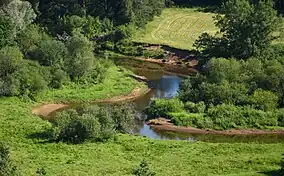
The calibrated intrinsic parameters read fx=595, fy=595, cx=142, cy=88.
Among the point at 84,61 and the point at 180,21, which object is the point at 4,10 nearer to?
the point at 84,61

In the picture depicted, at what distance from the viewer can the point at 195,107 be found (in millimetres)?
66625

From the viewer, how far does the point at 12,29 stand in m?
78.5

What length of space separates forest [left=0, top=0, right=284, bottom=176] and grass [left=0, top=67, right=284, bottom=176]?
90mm

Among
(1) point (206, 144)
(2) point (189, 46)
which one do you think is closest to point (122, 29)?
(2) point (189, 46)

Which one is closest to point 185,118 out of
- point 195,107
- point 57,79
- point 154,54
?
point 195,107

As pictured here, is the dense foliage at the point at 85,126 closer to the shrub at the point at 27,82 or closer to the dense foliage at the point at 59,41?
the shrub at the point at 27,82

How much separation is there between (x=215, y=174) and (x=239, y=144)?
418 inches

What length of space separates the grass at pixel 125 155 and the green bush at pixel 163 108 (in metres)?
9.97

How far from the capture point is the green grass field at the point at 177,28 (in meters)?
103

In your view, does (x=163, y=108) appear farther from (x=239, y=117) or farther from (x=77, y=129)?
(x=77, y=129)

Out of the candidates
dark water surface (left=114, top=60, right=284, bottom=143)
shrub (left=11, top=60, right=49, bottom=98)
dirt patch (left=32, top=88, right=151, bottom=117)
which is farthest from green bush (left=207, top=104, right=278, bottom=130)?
shrub (left=11, top=60, right=49, bottom=98)

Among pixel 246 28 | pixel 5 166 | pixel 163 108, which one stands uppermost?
pixel 246 28

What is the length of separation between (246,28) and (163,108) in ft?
75.7

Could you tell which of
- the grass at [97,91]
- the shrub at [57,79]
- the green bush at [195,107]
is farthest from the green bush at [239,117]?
the shrub at [57,79]
